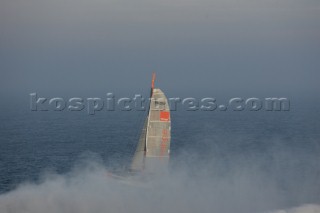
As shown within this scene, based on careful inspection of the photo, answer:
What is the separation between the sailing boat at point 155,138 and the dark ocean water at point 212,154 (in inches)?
249

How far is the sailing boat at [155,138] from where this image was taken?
5384cm

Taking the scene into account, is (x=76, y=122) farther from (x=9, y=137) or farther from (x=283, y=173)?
(x=283, y=173)

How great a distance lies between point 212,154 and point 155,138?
85.5 ft

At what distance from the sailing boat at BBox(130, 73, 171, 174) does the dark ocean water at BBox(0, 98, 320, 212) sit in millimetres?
6321

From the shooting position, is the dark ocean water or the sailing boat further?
the dark ocean water

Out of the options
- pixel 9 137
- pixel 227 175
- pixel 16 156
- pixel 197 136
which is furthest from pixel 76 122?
pixel 227 175

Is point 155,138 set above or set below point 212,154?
above

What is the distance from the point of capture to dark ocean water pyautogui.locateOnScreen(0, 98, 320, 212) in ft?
191

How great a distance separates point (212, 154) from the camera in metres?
79.2

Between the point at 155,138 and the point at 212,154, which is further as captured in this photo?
the point at 212,154

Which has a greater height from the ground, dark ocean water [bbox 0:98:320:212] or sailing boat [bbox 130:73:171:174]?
sailing boat [bbox 130:73:171:174]

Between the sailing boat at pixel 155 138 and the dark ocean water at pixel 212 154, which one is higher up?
the sailing boat at pixel 155 138

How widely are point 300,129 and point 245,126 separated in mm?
13350

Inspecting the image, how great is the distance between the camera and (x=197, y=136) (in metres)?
101
